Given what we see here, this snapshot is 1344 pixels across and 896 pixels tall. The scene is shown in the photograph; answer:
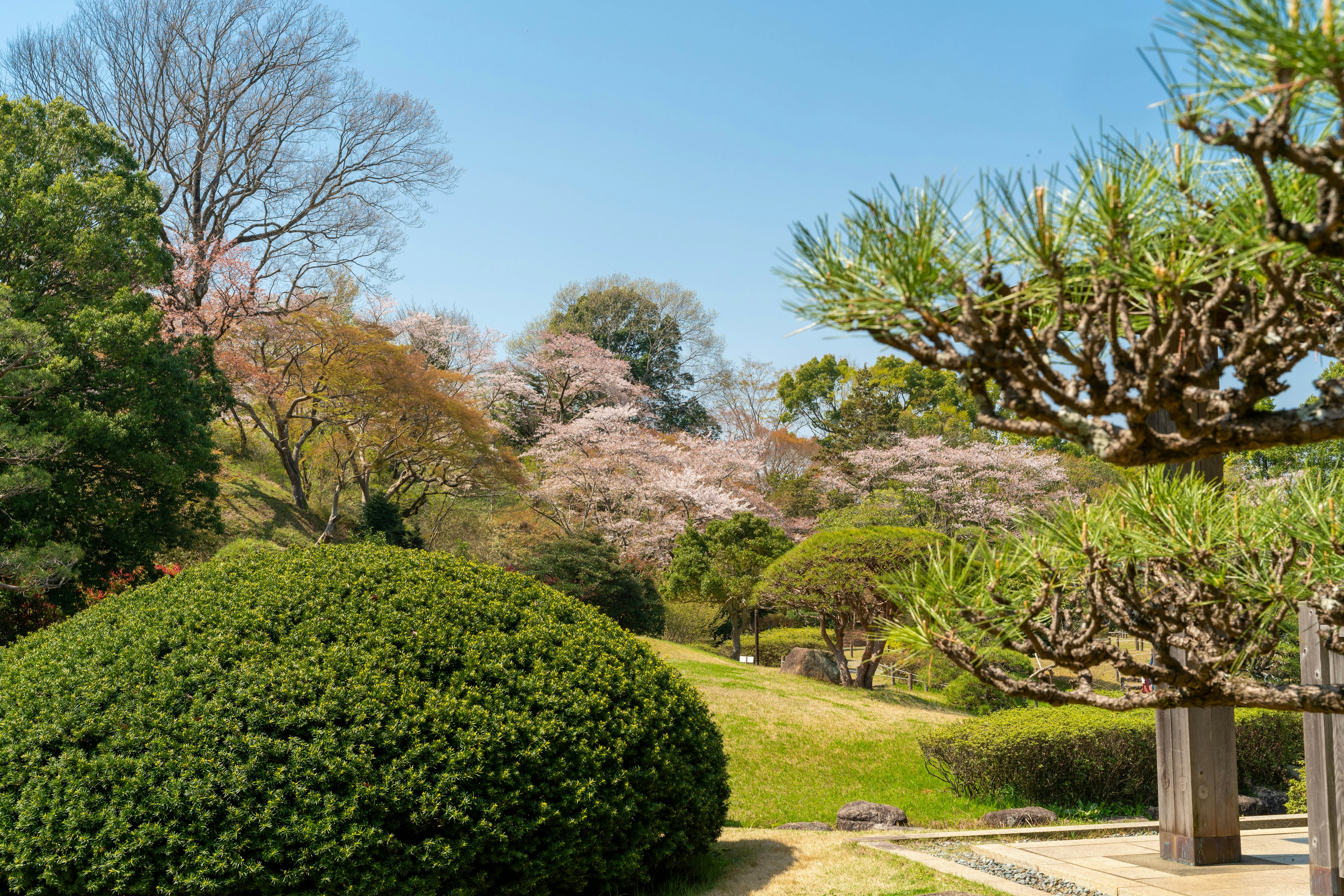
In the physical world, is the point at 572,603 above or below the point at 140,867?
above

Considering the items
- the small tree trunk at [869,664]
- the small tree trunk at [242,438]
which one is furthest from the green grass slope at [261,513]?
the small tree trunk at [869,664]

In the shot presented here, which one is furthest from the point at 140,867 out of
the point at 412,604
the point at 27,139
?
the point at 27,139

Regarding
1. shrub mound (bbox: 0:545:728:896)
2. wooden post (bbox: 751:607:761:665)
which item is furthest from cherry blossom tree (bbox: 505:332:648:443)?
shrub mound (bbox: 0:545:728:896)

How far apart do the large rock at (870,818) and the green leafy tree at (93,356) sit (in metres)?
8.62

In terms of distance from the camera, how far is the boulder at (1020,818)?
617 cm

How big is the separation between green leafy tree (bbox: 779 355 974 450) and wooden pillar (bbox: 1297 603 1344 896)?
20.7m

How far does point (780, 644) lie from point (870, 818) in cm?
1157

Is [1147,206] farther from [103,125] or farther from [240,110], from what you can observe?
[240,110]

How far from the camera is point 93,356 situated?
1103 cm

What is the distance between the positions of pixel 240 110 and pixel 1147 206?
21344 millimetres

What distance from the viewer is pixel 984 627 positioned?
242 centimetres

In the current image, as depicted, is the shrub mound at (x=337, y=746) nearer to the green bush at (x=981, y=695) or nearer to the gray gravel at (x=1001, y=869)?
the gray gravel at (x=1001, y=869)

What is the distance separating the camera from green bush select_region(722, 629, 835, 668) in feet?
57.7

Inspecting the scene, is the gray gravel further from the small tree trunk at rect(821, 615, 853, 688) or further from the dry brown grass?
the small tree trunk at rect(821, 615, 853, 688)
